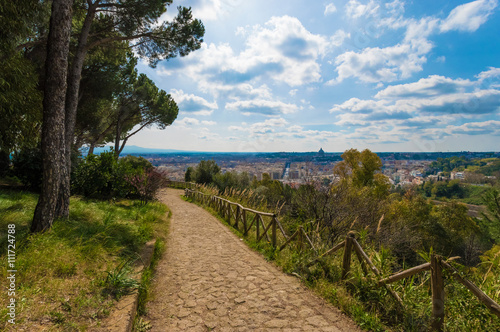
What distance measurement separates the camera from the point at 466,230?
830 inches

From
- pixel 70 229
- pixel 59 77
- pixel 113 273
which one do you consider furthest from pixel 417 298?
pixel 59 77

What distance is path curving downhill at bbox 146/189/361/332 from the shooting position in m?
2.91

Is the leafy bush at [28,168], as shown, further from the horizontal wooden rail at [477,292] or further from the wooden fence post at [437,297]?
the horizontal wooden rail at [477,292]

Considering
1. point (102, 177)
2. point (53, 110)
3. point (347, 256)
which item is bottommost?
point (347, 256)

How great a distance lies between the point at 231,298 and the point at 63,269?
240 centimetres

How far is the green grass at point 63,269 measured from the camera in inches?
90.0

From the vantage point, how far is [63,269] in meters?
3.01

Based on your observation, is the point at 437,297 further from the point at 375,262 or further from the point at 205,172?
the point at 205,172

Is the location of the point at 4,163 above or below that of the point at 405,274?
above

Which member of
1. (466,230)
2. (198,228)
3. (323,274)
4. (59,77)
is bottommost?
(466,230)

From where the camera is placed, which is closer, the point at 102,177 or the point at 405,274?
the point at 405,274

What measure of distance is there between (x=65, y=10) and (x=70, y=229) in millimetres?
4235

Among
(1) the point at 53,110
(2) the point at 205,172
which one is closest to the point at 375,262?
(1) the point at 53,110

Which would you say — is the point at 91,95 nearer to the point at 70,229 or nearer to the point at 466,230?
the point at 70,229
